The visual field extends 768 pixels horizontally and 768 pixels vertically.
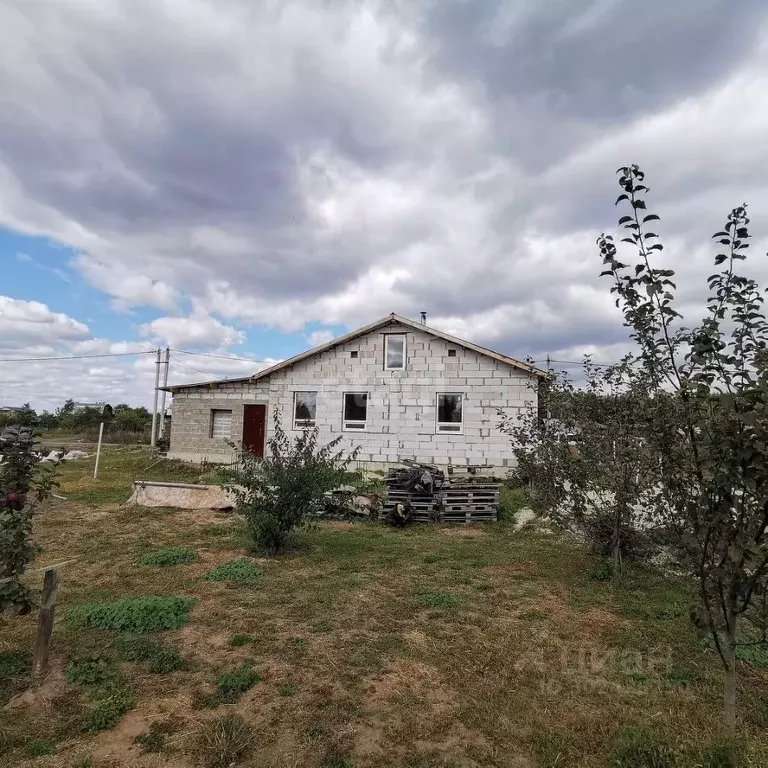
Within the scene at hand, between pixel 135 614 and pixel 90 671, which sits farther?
pixel 135 614

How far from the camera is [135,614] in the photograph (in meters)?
5.37

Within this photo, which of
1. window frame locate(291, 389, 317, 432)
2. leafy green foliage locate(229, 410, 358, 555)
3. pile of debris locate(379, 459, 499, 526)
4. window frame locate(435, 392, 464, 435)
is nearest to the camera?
leafy green foliage locate(229, 410, 358, 555)

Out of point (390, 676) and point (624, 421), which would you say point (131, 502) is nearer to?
point (390, 676)

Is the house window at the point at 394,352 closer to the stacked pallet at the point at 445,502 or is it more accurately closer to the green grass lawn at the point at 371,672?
the stacked pallet at the point at 445,502

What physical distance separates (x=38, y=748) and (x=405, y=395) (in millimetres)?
14506

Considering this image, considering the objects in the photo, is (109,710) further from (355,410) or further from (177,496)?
(355,410)

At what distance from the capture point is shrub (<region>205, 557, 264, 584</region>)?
6855 mm

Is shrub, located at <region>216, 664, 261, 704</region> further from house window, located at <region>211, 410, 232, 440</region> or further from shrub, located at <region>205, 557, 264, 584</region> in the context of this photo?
house window, located at <region>211, 410, 232, 440</region>

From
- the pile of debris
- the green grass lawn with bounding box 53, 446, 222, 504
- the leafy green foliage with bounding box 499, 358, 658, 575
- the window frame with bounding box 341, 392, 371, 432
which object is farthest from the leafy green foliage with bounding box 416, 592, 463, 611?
the window frame with bounding box 341, 392, 371, 432

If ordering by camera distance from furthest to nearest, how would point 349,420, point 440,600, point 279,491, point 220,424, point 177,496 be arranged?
point 220,424 < point 349,420 < point 177,496 < point 279,491 < point 440,600

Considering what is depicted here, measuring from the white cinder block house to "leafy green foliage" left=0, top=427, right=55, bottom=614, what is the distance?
12447mm

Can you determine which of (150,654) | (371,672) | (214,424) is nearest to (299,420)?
(214,424)

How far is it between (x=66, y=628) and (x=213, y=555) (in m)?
3.07

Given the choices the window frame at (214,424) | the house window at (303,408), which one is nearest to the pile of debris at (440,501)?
the house window at (303,408)
